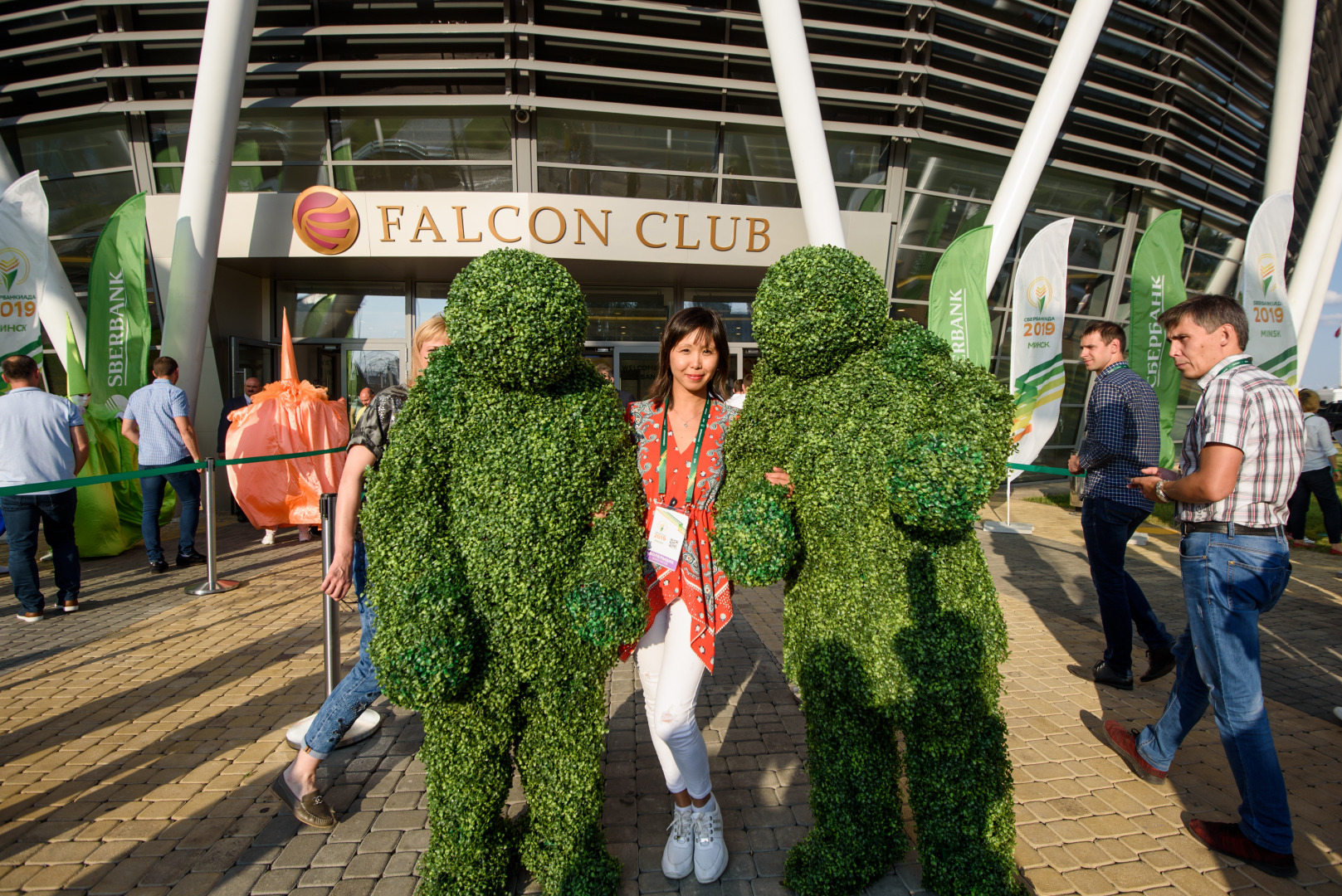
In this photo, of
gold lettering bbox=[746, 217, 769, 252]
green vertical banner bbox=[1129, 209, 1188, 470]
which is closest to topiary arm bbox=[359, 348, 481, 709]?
gold lettering bbox=[746, 217, 769, 252]

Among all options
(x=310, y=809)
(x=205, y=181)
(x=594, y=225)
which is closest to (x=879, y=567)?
(x=310, y=809)

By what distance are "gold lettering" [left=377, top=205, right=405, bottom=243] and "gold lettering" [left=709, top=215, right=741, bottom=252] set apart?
13.5ft

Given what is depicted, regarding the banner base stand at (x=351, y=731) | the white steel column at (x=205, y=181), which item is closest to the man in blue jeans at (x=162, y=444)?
the white steel column at (x=205, y=181)

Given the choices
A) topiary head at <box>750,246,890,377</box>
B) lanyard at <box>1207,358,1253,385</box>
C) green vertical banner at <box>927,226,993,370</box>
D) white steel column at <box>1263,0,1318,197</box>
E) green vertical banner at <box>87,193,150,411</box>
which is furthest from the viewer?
white steel column at <box>1263,0,1318,197</box>

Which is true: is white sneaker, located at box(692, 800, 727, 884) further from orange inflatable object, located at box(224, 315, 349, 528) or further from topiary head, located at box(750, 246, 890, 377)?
orange inflatable object, located at box(224, 315, 349, 528)

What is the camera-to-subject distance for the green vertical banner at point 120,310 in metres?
7.09

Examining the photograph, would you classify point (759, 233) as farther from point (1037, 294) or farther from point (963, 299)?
point (1037, 294)

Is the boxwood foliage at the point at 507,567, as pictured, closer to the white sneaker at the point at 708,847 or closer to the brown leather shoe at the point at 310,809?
the white sneaker at the point at 708,847

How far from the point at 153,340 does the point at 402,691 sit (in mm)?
10134

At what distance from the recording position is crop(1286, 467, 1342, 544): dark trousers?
273 inches

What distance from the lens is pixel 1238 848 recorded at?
2225mm

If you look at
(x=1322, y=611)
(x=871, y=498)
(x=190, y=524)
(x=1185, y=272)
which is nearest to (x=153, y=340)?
(x=190, y=524)

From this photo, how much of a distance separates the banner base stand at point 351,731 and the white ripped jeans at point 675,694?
1557 millimetres

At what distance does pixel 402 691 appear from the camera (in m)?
1.77
